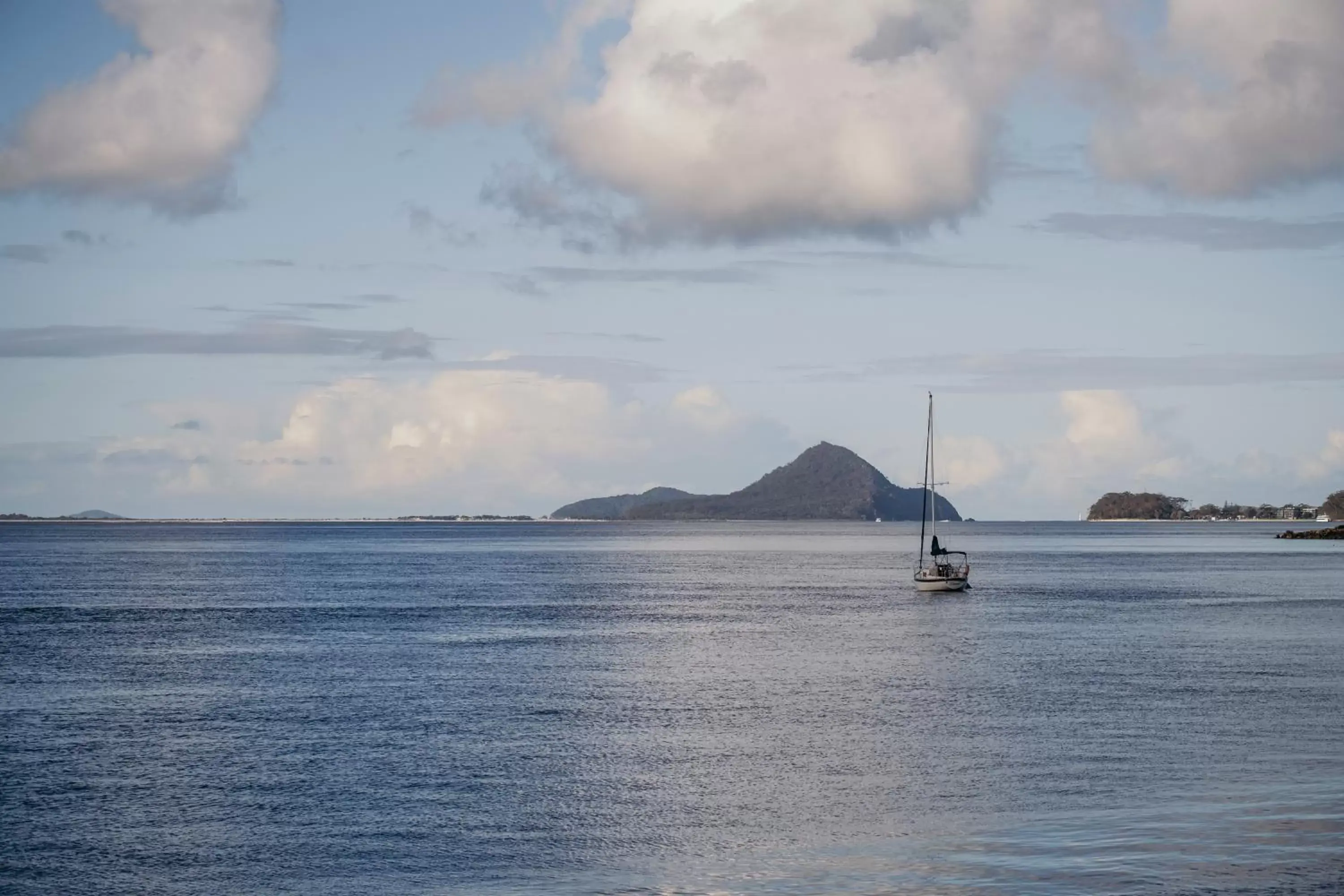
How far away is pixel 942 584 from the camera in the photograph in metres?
109

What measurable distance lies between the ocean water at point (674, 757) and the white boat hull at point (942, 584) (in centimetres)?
2681

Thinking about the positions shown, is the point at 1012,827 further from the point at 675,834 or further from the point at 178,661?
the point at 178,661

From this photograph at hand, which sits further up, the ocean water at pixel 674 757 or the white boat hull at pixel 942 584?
the white boat hull at pixel 942 584

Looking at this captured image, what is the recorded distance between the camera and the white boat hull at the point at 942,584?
10888 centimetres

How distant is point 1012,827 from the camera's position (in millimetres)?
28141

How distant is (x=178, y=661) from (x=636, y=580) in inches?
3105

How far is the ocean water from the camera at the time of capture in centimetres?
2547

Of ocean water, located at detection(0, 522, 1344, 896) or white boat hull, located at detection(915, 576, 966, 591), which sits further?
white boat hull, located at detection(915, 576, 966, 591)

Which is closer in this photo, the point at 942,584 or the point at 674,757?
the point at 674,757

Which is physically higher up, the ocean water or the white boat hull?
the white boat hull

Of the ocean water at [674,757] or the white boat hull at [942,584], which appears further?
A: the white boat hull at [942,584]

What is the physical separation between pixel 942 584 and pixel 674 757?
248 ft

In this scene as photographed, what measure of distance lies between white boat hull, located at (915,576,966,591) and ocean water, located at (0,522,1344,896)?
26.8 metres

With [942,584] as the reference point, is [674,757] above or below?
below
